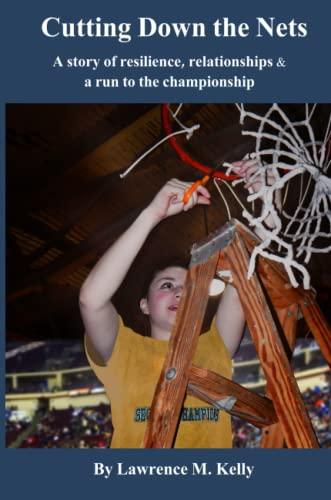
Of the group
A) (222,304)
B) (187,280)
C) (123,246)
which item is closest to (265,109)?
(222,304)

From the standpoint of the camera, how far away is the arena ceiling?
309 cm

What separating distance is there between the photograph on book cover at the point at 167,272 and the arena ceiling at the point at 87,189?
11 millimetres

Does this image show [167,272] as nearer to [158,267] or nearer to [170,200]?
[158,267]

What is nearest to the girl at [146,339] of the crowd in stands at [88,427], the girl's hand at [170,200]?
the girl's hand at [170,200]

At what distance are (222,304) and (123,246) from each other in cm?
61

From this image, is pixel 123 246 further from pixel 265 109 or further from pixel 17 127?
pixel 17 127

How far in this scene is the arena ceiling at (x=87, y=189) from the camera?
10.2ft

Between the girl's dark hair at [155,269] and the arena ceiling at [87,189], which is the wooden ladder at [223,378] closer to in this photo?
the girl's dark hair at [155,269]

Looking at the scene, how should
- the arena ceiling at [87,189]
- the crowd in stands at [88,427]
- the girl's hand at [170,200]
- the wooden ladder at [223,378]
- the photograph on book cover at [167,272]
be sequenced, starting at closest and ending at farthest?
the wooden ladder at [223,378] < the photograph on book cover at [167,272] < the girl's hand at [170,200] < the arena ceiling at [87,189] < the crowd in stands at [88,427]

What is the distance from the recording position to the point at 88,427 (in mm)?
5895

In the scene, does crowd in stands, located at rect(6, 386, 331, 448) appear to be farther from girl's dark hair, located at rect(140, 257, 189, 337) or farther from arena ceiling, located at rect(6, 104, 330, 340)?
girl's dark hair, located at rect(140, 257, 189, 337)

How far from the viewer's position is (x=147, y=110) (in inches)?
118

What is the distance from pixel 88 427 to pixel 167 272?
13.0 feet

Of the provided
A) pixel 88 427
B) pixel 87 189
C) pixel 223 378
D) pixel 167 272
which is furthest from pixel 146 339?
pixel 88 427
